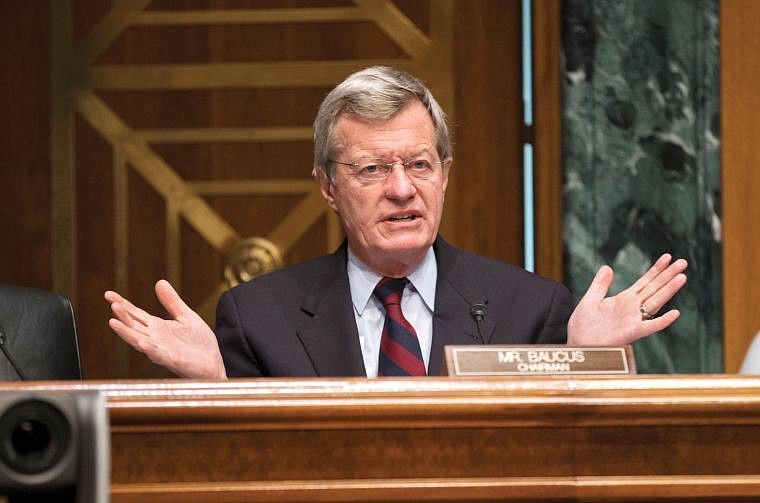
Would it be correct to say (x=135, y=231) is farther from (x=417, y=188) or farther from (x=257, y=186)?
(x=417, y=188)

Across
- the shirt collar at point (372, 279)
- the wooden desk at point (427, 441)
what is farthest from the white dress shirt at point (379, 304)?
the wooden desk at point (427, 441)

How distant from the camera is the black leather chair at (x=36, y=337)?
227 centimetres

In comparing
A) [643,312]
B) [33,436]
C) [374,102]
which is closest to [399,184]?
[374,102]

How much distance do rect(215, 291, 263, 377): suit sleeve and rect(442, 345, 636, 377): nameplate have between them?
2.43 ft

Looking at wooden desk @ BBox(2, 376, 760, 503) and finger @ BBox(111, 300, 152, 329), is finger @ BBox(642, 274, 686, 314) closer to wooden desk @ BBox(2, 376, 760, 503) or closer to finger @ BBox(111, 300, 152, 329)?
A: wooden desk @ BBox(2, 376, 760, 503)

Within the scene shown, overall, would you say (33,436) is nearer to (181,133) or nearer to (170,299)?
(170,299)

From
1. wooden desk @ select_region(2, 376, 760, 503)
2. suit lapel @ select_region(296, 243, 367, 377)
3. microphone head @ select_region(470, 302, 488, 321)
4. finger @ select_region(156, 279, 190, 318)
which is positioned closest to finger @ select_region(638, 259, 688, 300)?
microphone head @ select_region(470, 302, 488, 321)

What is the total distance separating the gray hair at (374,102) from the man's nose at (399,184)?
0.10 m

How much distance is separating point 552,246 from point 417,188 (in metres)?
1.44

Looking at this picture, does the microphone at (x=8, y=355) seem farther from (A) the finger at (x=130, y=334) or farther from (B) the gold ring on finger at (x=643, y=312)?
(B) the gold ring on finger at (x=643, y=312)

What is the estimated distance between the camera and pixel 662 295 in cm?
219

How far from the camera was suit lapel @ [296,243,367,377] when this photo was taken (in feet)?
7.64

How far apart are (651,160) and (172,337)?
204cm

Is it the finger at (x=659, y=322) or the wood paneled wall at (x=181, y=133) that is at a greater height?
the wood paneled wall at (x=181, y=133)
